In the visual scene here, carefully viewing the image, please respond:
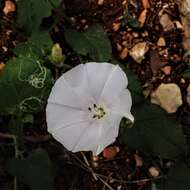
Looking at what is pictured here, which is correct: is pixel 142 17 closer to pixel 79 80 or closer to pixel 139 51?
pixel 139 51

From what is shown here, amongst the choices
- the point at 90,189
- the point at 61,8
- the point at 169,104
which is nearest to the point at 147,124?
the point at 169,104

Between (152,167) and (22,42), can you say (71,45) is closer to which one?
(22,42)

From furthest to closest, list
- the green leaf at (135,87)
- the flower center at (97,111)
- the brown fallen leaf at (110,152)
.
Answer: the brown fallen leaf at (110,152) → the green leaf at (135,87) → the flower center at (97,111)

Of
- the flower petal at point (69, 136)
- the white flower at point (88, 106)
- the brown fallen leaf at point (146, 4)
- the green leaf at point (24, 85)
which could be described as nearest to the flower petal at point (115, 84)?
the white flower at point (88, 106)

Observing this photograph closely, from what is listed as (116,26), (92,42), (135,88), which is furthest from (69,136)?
(116,26)

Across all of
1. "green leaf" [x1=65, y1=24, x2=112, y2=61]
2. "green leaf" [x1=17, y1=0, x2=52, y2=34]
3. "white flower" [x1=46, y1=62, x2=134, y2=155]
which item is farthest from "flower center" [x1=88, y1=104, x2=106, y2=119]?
"green leaf" [x1=17, y1=0, x2=52, y2=34]

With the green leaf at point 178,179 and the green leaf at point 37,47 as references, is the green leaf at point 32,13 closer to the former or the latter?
the green leaf at point 37,47

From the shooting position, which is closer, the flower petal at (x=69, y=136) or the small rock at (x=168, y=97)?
the flower petal at (x=69, y=136)
